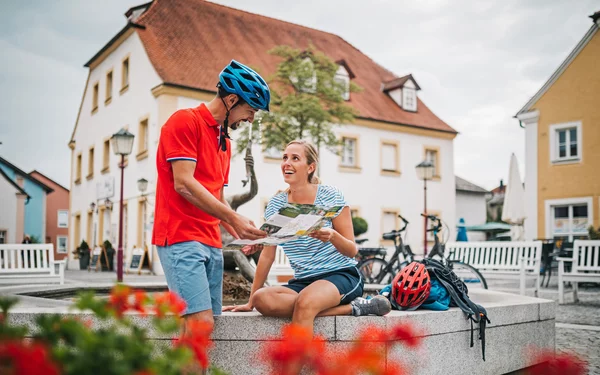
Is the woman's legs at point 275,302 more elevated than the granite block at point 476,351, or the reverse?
the woman's legs at point 275,302

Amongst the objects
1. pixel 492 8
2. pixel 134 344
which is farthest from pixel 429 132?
pixel 134 344

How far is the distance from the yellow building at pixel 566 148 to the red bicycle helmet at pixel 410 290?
20.2 metres

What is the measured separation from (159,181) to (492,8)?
15657mm

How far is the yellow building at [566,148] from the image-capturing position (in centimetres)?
2333

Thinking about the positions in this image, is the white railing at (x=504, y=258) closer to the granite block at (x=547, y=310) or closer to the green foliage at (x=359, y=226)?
the granite block at (x=547, y=310)

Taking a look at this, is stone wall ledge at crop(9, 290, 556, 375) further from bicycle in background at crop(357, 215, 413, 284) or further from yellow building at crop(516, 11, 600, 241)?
yellow building at crop(516, 11, 600, 241)

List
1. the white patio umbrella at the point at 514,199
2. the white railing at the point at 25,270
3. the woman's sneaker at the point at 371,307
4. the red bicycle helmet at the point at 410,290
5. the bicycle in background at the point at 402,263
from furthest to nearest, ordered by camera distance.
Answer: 1. the white patio umbrella at the point at 514,199
2. the bicycle in background at the point at 402,263
3. the white railing at the point at 25,270
4. the red bicycle helmet at the point at 410,290
5. the woman's sneaker at the point at 371,307

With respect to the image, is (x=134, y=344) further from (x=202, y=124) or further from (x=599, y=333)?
(x=599, y=333)

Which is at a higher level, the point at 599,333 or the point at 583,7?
the point at 583,7

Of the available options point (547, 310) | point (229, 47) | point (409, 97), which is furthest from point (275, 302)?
point (409, 97)

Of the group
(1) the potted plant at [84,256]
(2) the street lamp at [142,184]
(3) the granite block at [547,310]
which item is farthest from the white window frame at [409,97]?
(3) the granite block at [547,310]

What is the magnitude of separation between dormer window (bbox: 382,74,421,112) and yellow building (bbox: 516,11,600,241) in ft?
32.9

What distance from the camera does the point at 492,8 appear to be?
1730 cm

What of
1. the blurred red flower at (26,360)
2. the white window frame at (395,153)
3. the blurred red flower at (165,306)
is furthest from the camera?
the white window frame at (395,153)
